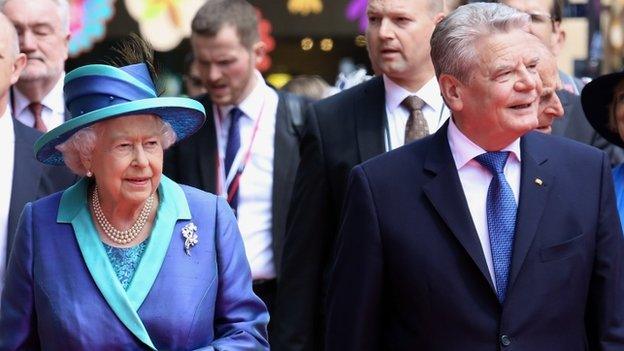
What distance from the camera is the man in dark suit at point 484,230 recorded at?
16.7 feet

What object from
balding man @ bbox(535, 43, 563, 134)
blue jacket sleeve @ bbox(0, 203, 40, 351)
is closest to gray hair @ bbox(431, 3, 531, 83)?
balding man @ bbox(535, 43, 563, 134)

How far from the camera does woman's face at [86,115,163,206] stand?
5.13 metres

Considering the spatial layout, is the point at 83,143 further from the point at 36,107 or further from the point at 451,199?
the point at 36,107

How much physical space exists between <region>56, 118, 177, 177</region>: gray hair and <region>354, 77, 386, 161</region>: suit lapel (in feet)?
3.97

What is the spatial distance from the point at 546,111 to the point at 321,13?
42.5ft

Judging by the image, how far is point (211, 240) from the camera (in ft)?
17.3

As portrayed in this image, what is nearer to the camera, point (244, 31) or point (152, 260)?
point (152, 260)

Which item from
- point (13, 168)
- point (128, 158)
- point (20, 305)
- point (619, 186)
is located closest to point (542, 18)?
point (619, 186)

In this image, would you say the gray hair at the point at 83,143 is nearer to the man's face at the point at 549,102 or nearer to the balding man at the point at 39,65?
the man's face at the point at 549,102

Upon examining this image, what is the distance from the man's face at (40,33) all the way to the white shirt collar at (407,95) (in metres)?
1.96

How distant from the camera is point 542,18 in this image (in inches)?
287

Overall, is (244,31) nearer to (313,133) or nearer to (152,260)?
(313,133)

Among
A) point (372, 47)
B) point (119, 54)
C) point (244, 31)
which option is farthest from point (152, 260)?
point (244, 31)

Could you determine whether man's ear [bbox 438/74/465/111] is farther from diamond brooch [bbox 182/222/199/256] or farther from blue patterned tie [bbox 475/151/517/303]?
diamond brooch [bbox 182/222/199/256]
